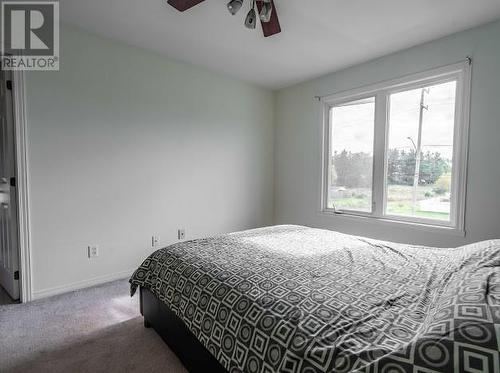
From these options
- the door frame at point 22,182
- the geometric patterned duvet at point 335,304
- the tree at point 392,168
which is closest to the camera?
the geometric patterned duvet at point 335,304

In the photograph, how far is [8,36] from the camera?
2242 millimetres

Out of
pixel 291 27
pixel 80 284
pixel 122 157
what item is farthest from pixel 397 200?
pixel 80 284

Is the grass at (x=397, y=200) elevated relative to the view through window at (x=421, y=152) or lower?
lower

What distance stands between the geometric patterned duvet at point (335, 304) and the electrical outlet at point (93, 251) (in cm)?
109

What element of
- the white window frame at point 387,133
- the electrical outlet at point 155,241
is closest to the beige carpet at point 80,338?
the electrical outlet at point 155,241

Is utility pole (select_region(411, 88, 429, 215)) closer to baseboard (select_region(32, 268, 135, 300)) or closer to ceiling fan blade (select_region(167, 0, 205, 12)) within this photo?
ceiling fan blade (select_region(167, 0, 205, 12))

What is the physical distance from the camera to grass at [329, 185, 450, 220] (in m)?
2.78

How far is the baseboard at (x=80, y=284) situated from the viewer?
241cm

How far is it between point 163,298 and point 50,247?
1.55 metres

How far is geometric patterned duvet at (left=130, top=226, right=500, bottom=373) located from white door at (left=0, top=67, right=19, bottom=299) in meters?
1.35

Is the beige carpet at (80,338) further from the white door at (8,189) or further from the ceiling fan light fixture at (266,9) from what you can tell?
the ceiling fan light fixture at (266,9)

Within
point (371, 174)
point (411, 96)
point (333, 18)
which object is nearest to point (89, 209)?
point (333, 18)

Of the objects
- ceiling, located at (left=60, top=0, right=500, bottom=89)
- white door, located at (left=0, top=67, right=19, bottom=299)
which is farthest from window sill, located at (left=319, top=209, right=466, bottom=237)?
white door, located at (left=0, top=67, right=19, bottom=299)

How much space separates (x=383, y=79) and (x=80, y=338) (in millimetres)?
Result: 3680
